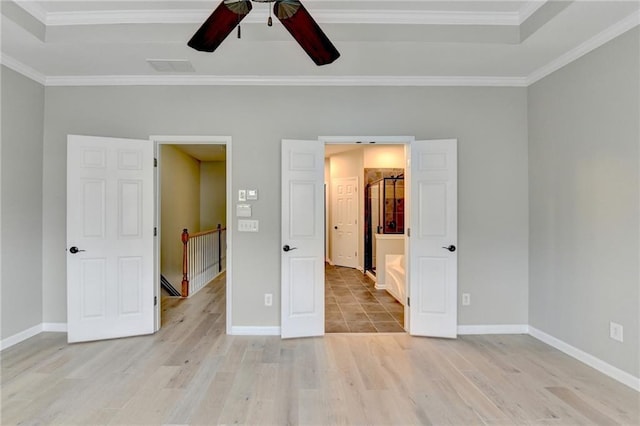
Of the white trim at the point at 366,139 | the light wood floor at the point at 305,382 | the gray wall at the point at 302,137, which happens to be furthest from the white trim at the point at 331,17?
the light wood floor at the point at 305,382

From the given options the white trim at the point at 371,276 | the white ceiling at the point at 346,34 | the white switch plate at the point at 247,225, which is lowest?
the white trim at the point at 371,276

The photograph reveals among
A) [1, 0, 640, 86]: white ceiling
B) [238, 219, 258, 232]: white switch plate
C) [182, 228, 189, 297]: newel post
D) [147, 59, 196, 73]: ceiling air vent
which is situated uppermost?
[1, 0, 640, 86]: white ceiling

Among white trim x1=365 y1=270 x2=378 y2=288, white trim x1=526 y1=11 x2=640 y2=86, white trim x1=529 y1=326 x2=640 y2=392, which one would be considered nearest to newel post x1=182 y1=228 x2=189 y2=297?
white trim x1=365 y1=270 x2=378 y2=288

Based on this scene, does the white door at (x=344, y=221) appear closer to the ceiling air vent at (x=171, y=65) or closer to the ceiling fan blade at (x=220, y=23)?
the ceiling air vent at (x=171, y=65)

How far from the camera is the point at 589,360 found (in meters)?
2.70

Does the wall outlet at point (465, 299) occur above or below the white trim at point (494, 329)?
above

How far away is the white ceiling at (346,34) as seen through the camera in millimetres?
2490

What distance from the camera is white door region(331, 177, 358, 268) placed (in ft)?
24.3

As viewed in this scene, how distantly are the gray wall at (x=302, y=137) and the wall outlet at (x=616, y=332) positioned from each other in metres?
0.90

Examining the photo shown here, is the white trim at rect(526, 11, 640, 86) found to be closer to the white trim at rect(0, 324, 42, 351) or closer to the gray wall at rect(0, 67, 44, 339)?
the gray wall at rect(0, 67, 44, 339)

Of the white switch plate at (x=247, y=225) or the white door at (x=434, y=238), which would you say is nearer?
the white door at (x=434, y=238)

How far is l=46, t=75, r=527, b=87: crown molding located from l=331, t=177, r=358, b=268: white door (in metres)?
3.97

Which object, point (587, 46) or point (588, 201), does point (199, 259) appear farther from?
point (587, 46)

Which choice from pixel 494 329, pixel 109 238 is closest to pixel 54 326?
pixel 109 238
